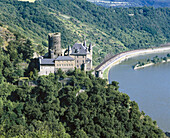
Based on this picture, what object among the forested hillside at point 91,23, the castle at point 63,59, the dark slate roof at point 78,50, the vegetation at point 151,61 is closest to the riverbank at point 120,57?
the forested hillside at point 91,23

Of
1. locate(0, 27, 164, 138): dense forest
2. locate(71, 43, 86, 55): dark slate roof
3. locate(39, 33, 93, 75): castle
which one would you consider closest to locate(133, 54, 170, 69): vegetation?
locate(39, 33, 93, 75): castle

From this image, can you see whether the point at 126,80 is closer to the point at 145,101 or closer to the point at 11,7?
the point at 145,101

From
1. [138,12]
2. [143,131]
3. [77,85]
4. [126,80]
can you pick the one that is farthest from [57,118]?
[138,12]

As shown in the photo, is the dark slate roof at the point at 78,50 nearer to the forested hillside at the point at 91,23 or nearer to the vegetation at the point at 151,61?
the forested hillside at the point at 91,23

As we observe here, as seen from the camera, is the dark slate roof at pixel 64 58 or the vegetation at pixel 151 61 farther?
the vegetation at pixel 151 61

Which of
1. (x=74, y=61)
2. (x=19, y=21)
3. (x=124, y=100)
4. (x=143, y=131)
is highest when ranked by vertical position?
(x=19, y=21)

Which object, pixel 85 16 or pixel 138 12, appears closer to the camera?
pixel 85 16

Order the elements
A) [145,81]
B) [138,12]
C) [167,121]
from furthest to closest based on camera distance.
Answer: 1. [138,12]
2. [145,81]
3. [167,121]
